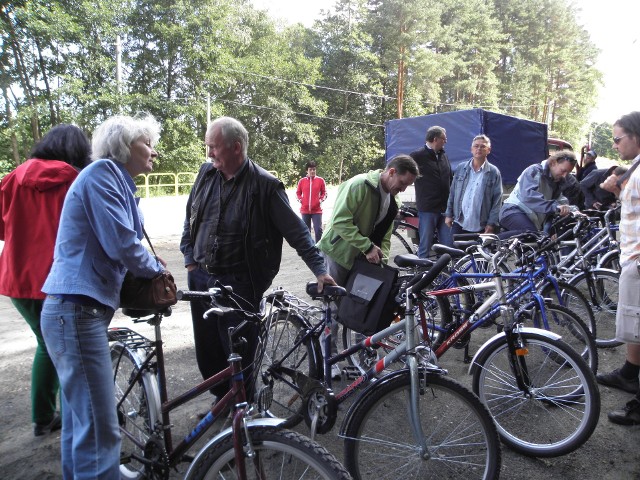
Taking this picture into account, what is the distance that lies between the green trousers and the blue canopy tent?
7756mm

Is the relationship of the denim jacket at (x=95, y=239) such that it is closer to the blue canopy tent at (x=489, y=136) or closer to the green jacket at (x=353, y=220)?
the green jacket at (x=353, y=220)

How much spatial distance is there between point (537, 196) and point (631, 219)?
6.56 feet

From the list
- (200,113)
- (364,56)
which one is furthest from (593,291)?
(364,56)

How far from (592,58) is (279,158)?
30.8 metres

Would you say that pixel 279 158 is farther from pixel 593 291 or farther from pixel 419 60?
pixel 593 291

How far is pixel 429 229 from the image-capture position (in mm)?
6617

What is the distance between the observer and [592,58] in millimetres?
42094

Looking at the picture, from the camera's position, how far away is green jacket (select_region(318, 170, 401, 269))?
138 inches

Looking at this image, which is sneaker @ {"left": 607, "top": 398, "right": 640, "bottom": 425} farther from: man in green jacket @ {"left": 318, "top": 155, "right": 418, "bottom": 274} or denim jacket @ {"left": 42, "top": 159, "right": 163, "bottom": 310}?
denim jacket @ {"left": 42, "top": 159, "right": 163, "bottom": 310}

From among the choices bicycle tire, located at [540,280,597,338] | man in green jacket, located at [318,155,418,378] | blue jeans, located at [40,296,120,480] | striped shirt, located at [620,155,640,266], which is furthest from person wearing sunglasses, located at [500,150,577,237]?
blue jeans, located at [40,296,120,480]

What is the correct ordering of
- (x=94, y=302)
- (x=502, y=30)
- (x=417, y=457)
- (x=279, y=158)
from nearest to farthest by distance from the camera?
(x=94, y=302) → (x=417, y=457) → (x=279, y=158) → (x=502, y=30)

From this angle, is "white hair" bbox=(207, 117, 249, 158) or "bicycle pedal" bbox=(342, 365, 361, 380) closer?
"white hair" bbox=(207, 117, 249, 158)

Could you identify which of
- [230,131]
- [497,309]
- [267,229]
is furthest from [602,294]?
[230,131]

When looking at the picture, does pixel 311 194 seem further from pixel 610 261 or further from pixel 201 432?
pixel 201 432
